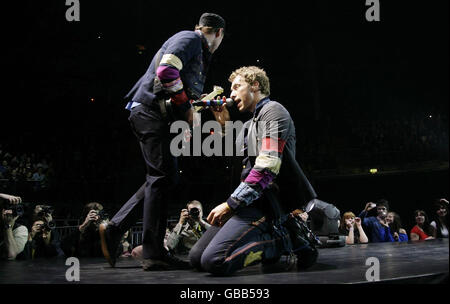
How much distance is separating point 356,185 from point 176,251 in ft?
15.0

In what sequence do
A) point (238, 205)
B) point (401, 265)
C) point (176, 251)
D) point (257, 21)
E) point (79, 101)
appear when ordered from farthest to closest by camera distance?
point (79, 101) < point (257, 21) < point (176, 251) < point (401, 265) < point (238, 205)

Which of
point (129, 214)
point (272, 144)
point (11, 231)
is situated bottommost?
point (11, 231)

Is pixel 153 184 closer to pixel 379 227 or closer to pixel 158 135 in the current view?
pixel 158 135

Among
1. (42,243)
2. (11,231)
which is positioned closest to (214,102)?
(11,231)

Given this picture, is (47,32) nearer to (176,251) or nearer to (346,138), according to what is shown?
(176,251)

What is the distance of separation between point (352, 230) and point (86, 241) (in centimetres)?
273

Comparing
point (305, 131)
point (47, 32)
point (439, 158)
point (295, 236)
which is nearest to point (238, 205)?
point (295, 236)

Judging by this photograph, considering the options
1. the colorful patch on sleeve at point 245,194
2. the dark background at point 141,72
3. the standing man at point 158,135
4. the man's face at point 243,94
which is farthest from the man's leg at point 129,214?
the dark background at point 141,72

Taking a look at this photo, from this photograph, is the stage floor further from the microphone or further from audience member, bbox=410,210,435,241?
audience member, bbox=410,210,435,241

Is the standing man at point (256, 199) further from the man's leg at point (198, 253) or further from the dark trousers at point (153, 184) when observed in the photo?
the dark trousers at point (153, 184)

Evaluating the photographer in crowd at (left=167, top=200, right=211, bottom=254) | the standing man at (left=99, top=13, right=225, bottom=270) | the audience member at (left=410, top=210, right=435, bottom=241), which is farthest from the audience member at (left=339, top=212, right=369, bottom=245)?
the standing man at (left=99, top=13, right=225, bottom=270)

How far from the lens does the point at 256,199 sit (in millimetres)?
2309

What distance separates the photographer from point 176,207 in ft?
24.1

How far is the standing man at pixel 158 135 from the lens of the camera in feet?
7.97
